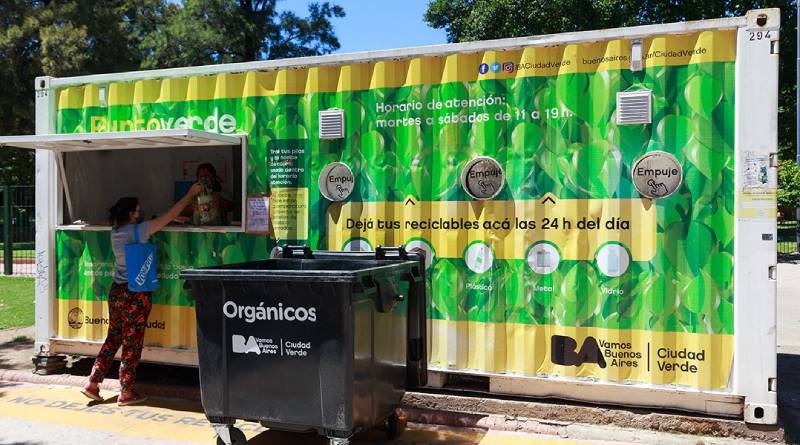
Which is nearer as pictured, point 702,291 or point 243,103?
point 702,291

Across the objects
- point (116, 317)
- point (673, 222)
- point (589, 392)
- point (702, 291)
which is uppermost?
point (673, 222)

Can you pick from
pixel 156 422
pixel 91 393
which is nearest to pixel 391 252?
pixel 156 422

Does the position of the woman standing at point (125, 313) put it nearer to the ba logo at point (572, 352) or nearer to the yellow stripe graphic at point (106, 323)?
the yellow stripe graphic at point (106, 323)

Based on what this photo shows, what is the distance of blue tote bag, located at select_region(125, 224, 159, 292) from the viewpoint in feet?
20.8

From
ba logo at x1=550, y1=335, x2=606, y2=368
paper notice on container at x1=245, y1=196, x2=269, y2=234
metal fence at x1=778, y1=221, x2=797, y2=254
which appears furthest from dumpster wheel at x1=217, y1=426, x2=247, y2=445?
metal fence at x1=778, y1=221, x2=797, y2=254

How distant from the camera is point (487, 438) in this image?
525cm

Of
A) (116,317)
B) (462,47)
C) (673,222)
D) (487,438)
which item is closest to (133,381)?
(116,317)

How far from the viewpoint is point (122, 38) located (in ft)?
77.2

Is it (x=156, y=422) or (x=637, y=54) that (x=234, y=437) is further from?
(x=637, y=54)

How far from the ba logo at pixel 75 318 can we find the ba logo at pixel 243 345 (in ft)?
11.0

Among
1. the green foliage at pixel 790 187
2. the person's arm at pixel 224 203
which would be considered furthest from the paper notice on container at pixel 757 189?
the green foliage at pixel 790 187

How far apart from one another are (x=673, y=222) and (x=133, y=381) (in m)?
5.16

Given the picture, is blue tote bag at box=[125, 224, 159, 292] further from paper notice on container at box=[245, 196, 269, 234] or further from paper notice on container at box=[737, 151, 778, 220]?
paper notice on container at box=[737, 151, 778, 220]

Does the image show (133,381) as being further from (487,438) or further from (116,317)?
(487,438)
